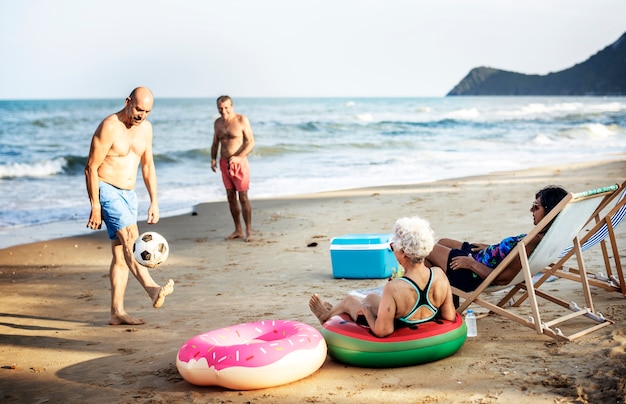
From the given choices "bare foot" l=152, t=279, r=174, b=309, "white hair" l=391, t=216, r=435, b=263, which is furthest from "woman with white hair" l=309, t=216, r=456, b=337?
"bare foot" l=152, t=279, r=174, b=309

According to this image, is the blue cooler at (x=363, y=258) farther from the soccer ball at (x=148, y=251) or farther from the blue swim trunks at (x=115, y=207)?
the blue swim trunks at (x=115, y=207)

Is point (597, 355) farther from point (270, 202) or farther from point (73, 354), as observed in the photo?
point (270, 202)

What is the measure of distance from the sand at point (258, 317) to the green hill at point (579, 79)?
9051 cm

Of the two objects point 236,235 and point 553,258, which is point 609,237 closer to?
point 553,258

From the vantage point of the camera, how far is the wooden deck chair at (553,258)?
179 inches

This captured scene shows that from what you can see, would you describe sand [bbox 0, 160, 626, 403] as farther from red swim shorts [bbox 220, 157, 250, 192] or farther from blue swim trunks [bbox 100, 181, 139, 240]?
blue swim trunks [bbox 100, 181, 139, 240]

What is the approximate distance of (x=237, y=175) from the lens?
9.12 meters

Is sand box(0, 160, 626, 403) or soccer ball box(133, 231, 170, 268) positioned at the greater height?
soccer ball box(133, 231, 170, 268)

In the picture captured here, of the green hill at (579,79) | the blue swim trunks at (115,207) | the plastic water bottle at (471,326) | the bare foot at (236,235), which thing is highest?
the green hill at (579,79)

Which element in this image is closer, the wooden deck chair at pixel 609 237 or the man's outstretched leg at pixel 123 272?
the wooden deck chair at pixel 609 237

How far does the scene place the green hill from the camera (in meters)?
93.2

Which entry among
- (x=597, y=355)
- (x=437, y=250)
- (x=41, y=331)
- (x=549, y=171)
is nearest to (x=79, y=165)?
(x=549, y=171)

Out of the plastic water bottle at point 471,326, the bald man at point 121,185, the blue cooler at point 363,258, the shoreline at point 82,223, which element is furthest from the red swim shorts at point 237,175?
the plastic water bottle at point 471,326

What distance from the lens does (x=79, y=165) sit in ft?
66.6
